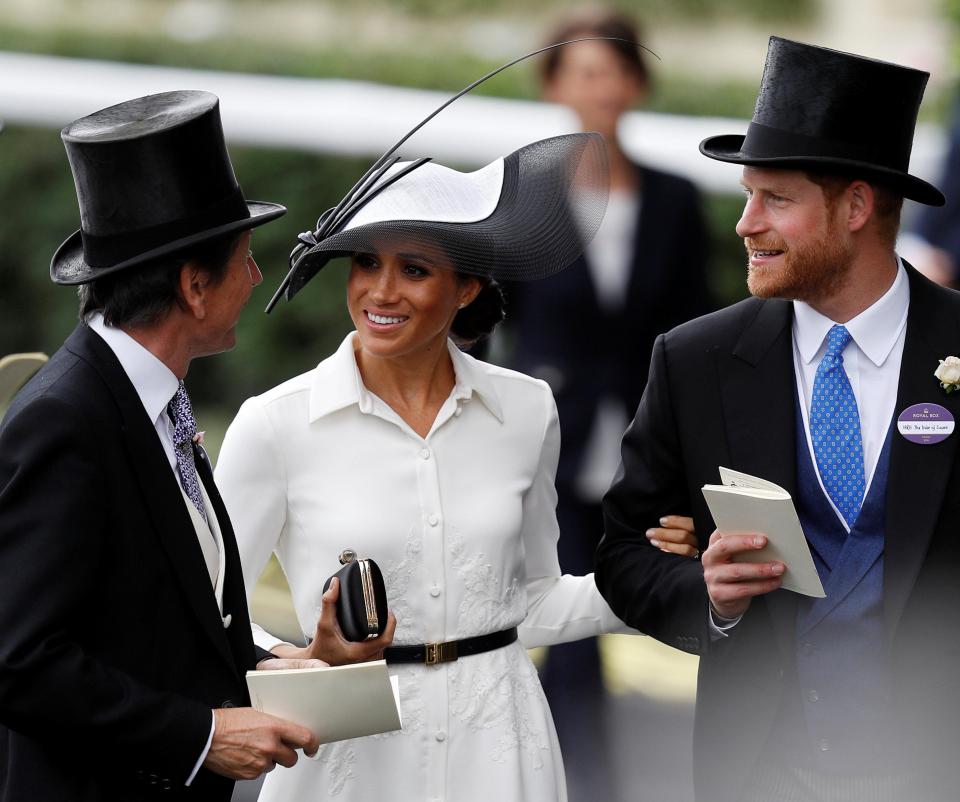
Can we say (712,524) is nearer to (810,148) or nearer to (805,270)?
(805,270)

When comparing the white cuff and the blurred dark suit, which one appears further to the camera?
the blurred dark suit

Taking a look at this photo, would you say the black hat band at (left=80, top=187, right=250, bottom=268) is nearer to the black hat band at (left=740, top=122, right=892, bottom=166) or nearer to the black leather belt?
the black leather belt

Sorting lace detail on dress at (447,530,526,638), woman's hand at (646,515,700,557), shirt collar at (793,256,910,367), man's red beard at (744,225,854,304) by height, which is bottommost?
lace detail on dress at (447,530,526,638)

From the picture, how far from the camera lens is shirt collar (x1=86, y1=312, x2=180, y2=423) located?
297cm

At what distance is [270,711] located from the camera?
2988 millimetres

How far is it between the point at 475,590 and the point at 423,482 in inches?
9.9

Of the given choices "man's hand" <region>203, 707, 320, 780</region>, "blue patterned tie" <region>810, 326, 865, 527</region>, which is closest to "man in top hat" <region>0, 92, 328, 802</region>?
"man's hand" <region>203, 707, 320, 780</region>

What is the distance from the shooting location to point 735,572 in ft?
10.1

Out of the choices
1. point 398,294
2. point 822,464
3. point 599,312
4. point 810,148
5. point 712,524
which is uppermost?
point 810,148

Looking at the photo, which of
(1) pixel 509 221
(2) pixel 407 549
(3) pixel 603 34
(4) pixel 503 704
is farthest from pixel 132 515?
(3) pixel 603 34

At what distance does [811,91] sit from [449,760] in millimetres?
1562

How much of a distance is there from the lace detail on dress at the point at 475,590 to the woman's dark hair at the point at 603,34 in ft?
7.33

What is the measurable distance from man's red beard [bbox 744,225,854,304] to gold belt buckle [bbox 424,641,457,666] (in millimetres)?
962

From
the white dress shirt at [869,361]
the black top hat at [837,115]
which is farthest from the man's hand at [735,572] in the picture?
the black top hat at [837,115]
